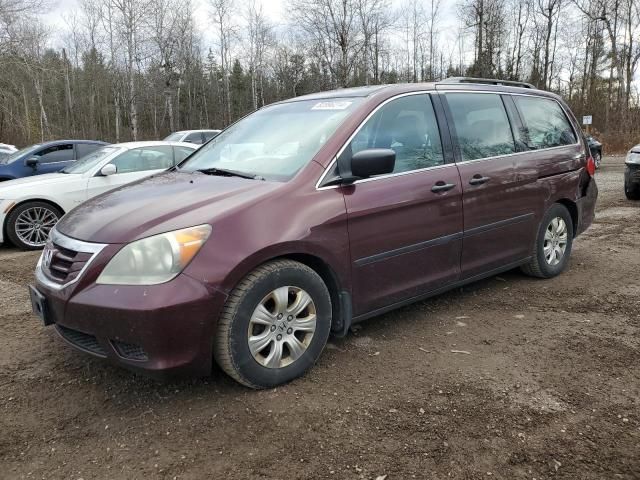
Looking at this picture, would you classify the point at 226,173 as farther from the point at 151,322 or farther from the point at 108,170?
the point at 108,170

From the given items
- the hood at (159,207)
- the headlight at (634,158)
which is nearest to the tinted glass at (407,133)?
the hood at (159,207)

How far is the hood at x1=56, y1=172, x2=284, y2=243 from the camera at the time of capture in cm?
276

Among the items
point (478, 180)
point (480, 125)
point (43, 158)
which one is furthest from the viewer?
point (43, 158)

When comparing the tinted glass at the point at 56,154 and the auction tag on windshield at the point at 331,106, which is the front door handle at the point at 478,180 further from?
the tinted glass at the point at 56,154

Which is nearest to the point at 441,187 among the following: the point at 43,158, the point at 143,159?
the point at 143,159

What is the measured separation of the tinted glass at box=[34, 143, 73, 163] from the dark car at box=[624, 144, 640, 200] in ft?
35.3

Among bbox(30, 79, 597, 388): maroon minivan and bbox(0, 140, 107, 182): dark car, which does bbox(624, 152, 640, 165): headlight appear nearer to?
bbox(30, 79, 597, 388): maroon minivan

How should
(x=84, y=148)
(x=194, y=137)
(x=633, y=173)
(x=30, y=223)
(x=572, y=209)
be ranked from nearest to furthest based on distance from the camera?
(x=572, y=209) < (x=30, y=223) < (x=633, y=173) < (x=84, y=148) < (x=194, y=137)

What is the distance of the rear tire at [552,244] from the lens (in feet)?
15.7

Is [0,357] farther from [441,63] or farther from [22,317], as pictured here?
[441,63]

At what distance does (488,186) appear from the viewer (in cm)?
407

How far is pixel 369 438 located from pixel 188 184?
190cm

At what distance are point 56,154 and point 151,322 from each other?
9136mm

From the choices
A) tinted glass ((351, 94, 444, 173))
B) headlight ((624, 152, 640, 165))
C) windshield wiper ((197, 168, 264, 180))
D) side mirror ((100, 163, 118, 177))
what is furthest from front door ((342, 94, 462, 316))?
headlight ((624, 152, 640, 165))
